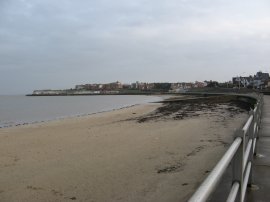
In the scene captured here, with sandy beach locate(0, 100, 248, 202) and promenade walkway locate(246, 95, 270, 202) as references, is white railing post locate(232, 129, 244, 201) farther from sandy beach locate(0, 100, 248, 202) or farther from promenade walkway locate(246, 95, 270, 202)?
sandy beach locate(0, 100, 248, 202)

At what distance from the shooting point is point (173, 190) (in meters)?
7.14

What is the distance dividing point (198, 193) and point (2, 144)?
15.9 meters

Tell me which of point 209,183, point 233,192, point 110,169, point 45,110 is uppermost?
point 209,183

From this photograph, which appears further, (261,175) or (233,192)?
(261,175)

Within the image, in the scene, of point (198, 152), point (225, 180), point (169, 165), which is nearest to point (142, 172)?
point (169, 165)

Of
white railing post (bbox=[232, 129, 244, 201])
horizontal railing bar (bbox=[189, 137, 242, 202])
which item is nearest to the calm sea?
white railing post (bbox=[232, 129, 244, 201])

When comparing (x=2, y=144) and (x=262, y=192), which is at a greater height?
(x=262, y=192)

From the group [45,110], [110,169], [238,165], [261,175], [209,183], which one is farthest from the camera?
[45,110]

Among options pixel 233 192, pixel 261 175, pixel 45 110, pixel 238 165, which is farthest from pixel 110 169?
pixel 45 110

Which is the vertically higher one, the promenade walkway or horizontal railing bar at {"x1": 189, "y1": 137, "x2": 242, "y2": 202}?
horizontal railing bar at {"x1": 189, "y1": 137, "x2": 242, "y2": 202}

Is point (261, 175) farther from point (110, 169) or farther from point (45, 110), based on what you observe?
point (45, 110)

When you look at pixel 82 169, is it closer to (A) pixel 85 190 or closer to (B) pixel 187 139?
(A) pixel 85 190

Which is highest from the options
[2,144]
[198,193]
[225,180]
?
[198,193]

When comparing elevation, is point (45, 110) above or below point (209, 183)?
below
